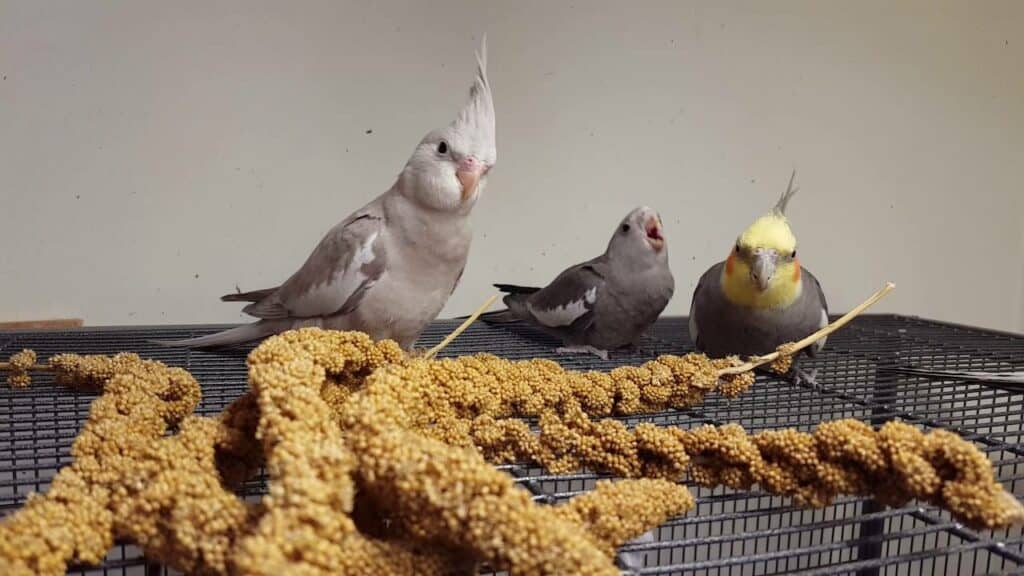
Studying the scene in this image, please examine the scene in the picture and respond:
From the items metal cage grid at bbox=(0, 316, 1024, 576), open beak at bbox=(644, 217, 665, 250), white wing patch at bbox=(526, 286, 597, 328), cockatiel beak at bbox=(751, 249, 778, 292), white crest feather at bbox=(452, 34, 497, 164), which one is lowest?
metal cage grid at bbox=(0, 316, 1024, 576)

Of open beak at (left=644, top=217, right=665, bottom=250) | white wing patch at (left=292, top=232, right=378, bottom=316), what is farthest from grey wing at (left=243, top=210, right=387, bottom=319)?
open beak at (left=644, top=217, right=665, bottom=250)

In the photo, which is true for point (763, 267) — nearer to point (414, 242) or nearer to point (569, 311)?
point (569, 311)

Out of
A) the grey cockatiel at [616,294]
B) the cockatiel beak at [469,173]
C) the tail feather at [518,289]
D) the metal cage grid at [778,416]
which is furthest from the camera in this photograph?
the tail feather at [518,289]

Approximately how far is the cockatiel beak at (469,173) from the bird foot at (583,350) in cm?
48

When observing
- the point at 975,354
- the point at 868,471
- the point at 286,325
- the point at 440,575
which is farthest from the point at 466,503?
the point at 975,354

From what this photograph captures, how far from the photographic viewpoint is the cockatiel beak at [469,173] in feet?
3.19

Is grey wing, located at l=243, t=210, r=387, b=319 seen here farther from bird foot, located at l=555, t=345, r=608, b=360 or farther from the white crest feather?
bird foot, located at l=555, t=345, r=608, b=360

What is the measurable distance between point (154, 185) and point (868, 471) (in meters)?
1.50

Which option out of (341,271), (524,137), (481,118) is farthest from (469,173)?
(524,137)

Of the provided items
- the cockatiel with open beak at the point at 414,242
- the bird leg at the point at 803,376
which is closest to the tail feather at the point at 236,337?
the cockatiel with open beak at the point at 414,242

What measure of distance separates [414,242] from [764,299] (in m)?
0.60

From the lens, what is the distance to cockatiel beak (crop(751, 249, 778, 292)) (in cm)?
107

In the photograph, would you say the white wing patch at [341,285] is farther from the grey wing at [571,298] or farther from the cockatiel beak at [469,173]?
the grey wing at [571,298]

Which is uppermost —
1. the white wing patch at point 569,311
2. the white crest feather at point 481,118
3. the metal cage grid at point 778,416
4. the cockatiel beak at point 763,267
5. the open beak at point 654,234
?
the white crest feather at point 481,118
